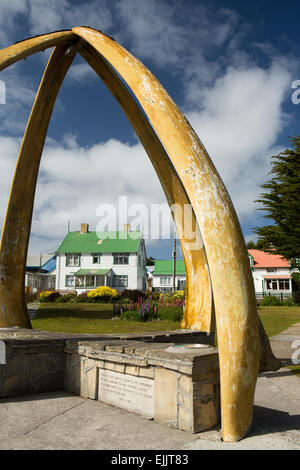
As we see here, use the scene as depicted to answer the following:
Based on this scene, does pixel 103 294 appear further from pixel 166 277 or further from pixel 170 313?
pixel 166 277

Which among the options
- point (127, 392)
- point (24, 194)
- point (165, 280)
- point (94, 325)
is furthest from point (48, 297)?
point (127, 392)

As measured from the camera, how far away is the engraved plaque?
3.80 m

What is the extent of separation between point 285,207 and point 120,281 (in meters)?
23.1

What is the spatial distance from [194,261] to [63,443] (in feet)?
11.6

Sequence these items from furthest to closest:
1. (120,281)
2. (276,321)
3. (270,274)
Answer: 1. (270,274)
2. (120,281)
3. (276,321)

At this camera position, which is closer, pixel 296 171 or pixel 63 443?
pixel 63 443

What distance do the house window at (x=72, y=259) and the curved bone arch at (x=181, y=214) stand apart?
32.4 meters

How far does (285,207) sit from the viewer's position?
59.2 feet

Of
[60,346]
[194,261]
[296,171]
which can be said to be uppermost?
[296,171]

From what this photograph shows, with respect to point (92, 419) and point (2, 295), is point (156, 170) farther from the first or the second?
point (92, 419)

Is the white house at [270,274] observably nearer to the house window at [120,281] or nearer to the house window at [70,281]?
the house window at [120,281]

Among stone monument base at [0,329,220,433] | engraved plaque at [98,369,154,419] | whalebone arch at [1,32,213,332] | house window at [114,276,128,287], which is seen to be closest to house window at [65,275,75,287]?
house window at [114,276,128,287]
